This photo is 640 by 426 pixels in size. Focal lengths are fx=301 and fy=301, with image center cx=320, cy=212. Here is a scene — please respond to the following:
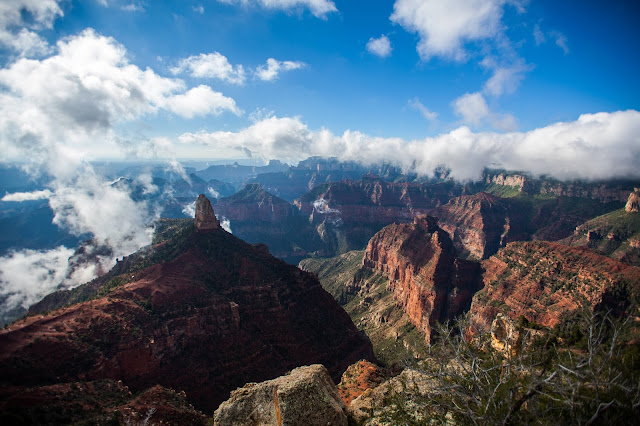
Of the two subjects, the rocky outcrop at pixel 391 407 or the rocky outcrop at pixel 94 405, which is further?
the rocky outcrop at pixel 94 405

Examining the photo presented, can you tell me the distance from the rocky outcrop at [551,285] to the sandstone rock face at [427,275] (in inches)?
344

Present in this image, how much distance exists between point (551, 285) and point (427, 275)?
38.5 meters

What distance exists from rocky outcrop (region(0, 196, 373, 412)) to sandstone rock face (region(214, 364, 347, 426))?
96.7 feet

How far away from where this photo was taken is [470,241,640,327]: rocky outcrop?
6969cm

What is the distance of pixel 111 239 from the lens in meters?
130

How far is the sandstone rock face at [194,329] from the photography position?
40.0 m

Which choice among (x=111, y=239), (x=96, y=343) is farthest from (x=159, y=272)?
(x=111, y=239)

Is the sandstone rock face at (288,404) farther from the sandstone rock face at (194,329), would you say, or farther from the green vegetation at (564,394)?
the sandstone rock face at (194,329)

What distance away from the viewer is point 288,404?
19.2 metres

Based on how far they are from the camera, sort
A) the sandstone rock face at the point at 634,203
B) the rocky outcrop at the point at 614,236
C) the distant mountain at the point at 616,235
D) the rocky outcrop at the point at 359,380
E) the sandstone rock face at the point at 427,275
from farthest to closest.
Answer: the sandstone rock face at the point at 634,203 → the distant mountain at the point at 616,235 → the rocky outcrop at the point at 614,236 → the sandstone rock face at the point at 427,275 → the rocky outcrop at the point at 359,380

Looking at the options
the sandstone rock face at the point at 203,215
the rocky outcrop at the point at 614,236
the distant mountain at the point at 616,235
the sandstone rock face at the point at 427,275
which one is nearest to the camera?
the sandstone rock face at the point at 203,215

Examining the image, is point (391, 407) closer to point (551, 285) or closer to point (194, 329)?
point (194, 329)

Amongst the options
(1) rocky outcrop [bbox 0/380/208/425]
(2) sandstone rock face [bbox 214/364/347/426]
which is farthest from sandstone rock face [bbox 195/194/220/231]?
(2) sandstone rock face [bbox 214/364/347/426]

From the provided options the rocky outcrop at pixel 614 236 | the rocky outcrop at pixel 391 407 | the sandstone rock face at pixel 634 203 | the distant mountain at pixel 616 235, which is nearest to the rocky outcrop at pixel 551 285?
the rocky outcrop at pixel 391 407
